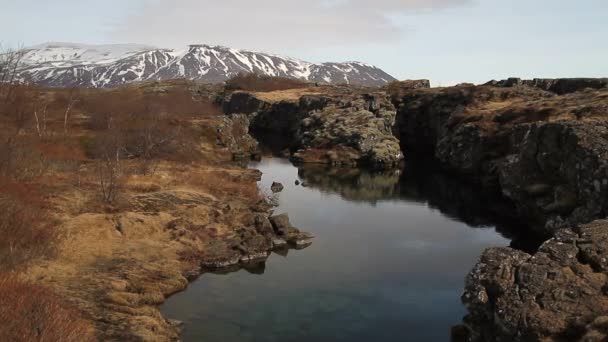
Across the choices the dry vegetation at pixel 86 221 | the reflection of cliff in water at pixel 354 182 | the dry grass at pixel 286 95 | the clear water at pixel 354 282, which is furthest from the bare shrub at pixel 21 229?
the dry grass at pixel 286 95

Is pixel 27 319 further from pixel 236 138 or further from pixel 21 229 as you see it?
pixel 236 138

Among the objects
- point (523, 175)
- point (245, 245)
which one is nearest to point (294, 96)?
point (523, 175)

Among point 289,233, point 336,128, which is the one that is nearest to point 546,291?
point 289,233

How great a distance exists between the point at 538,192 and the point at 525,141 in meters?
9.40

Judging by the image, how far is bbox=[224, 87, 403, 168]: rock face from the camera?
11169cm

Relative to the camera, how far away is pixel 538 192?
59625 mm

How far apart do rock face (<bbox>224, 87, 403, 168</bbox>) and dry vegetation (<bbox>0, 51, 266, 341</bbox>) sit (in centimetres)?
3531

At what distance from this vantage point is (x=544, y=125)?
205 feet

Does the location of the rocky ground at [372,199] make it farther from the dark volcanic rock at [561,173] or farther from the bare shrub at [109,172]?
the bare shrub at [109,172]

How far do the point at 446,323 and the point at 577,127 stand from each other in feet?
111

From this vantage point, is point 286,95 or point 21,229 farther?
point 286,95

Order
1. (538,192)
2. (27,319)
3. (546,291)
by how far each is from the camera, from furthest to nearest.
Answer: (538,192) < (546,291) < (27,319)

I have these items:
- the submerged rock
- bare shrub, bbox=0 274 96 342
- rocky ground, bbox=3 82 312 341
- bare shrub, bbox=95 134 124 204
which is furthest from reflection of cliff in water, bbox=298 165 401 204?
bare shrub, bbox=0 274 96 342

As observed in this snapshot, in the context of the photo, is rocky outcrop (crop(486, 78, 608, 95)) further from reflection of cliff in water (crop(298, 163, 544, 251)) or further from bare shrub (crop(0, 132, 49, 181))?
bare shrub (crop(0, 132, 49, 181))
